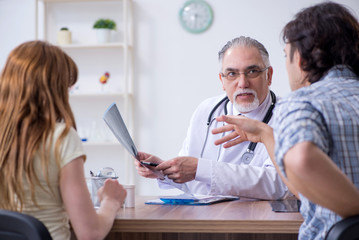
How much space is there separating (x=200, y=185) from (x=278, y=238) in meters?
0.83

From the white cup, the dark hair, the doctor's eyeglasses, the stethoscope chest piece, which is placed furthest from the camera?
the doctor's eyeglasses

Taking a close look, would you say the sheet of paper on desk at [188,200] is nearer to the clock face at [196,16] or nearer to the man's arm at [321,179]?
the man's arm at [321,179]

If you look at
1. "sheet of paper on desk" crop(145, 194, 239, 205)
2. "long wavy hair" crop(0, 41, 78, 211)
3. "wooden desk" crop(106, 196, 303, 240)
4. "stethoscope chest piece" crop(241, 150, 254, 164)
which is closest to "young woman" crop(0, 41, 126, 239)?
"long wavy hair" crop(0, 41, 78, 211)

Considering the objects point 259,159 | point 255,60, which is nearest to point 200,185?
point 259,159

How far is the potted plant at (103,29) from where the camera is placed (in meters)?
4.68

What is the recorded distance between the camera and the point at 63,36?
4738 millimetres

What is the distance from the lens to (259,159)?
2.24 m

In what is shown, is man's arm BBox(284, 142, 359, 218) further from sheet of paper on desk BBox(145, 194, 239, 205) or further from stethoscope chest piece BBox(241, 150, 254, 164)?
stethoscope chest piece BBox(241, 150, 254, 164)

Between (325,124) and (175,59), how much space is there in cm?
377

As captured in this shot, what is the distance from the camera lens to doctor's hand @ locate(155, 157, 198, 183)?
1901 mm

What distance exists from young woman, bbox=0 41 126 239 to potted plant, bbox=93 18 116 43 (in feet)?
11.2

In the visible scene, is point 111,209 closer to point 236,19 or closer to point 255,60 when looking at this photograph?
point 255,60

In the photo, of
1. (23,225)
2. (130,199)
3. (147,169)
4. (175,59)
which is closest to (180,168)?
(147,169)

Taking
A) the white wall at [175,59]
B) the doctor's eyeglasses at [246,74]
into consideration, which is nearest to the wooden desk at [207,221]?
the doctor's eyeglasses at [246,74]
